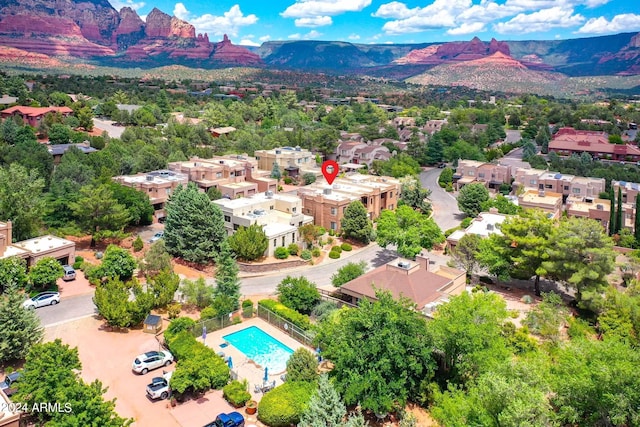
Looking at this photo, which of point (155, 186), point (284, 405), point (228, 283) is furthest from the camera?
point (155, 186)

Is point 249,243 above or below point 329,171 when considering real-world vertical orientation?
above

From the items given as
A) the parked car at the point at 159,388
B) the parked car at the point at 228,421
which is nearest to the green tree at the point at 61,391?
the parked car at the point at 159,388

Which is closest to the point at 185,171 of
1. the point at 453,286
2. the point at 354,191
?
the point at 354,191

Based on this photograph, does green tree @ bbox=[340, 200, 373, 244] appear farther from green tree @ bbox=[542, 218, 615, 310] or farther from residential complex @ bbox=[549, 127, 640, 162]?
residential complex @ bbox=[549, 127, 640, 162]

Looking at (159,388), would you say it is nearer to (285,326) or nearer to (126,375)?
(126,375)

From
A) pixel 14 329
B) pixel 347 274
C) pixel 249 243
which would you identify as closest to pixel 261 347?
pixel 347 274

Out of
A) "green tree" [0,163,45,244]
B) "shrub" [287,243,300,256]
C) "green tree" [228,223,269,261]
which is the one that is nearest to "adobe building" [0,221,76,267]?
"green tree" [0,163,45,244]

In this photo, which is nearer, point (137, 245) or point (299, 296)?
point (299, 296)
